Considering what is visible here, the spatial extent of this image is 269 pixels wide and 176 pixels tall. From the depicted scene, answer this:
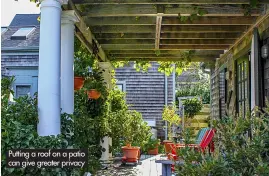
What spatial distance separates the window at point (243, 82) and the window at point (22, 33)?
6.53 m

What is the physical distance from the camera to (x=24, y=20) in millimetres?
12141

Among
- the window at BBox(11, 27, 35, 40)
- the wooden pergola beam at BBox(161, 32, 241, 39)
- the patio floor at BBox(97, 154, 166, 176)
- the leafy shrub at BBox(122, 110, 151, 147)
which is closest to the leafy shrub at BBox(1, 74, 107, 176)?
the wooden pergola beam at BBox(161, 32, 241, 39)

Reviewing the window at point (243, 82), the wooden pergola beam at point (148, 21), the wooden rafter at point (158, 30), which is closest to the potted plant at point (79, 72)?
the wooden pergola beam at point (148, 21)

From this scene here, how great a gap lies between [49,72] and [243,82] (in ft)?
11.2

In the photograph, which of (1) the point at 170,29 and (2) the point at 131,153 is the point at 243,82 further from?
(2) the point at 131,153

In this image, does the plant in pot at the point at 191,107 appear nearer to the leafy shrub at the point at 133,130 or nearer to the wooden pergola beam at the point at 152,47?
the leafy shrub at the point at 133,130

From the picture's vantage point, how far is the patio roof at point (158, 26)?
14.5ft

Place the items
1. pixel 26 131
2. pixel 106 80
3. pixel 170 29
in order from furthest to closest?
pixel 106 80 < pixel 170 29 < pixel 26 131

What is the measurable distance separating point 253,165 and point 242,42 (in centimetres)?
364

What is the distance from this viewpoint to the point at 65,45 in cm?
409

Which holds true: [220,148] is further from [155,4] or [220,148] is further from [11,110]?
[155,4]

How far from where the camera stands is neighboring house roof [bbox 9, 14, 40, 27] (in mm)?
11778

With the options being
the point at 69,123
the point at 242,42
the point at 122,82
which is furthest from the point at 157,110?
the point at 69,123

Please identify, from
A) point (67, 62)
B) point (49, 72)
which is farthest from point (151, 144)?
point (49, 72)
